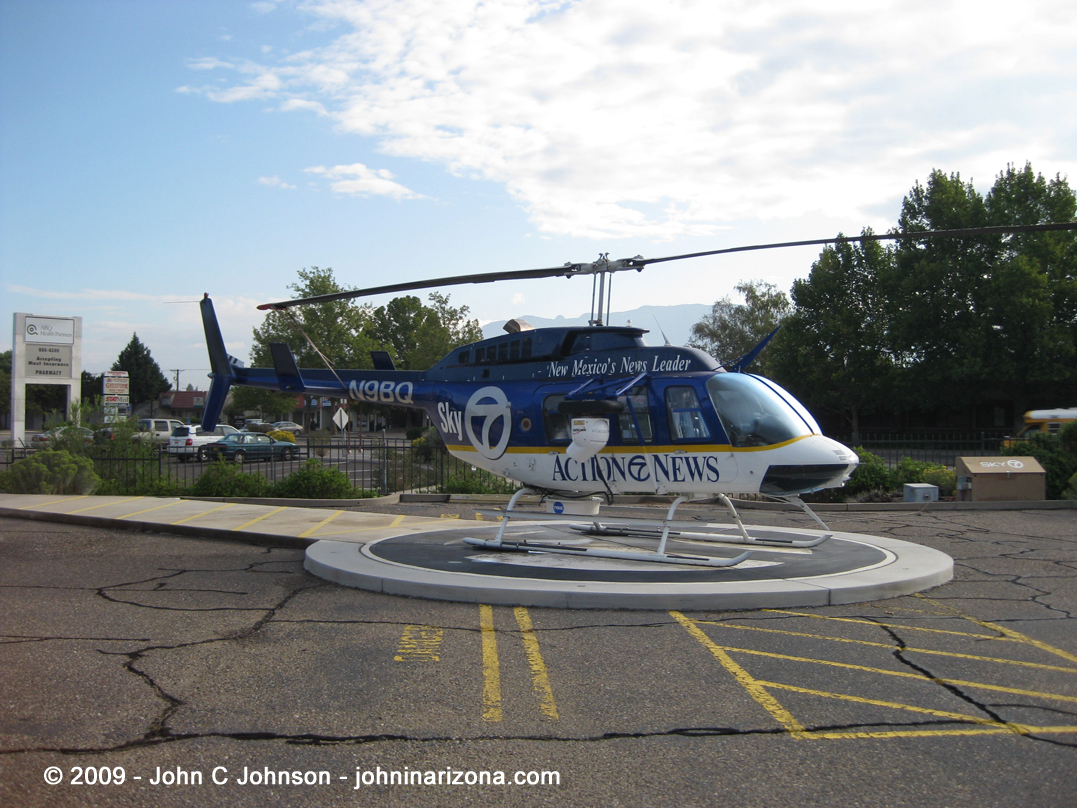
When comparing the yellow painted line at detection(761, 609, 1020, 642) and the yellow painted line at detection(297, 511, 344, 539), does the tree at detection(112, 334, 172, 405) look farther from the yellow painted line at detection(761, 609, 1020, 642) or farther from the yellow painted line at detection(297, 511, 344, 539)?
the yellow painted line at detection(761, 609, 1020, 642)

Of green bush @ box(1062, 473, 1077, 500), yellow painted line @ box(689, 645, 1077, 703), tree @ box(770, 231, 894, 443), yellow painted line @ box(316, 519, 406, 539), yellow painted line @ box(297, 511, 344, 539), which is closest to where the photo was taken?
yellow painted line @ box(689, 645, 1077, 703)

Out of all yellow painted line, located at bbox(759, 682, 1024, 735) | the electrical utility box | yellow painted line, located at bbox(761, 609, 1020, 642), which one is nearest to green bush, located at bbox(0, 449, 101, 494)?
yellow painted line, located at bbox(761, 609, 1020, 642)

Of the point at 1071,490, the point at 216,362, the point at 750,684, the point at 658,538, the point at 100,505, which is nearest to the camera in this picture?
the point at 750,684

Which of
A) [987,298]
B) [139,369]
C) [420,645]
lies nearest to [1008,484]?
[420,645]

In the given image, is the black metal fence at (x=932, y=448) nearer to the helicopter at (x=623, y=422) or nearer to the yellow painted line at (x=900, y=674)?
the helicopter at (x=623, y=422)

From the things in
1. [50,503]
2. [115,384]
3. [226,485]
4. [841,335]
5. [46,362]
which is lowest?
[50,503]

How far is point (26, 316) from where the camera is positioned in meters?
38.9

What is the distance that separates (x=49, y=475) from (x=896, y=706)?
744 inches

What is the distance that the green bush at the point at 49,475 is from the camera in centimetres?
1784

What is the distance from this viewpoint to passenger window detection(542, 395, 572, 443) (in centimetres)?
1047

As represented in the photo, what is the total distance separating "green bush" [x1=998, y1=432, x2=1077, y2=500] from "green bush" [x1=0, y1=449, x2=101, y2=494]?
2249 centimetres

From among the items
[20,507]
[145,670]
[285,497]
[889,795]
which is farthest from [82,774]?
[285,497]

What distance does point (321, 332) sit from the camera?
59.3 metres

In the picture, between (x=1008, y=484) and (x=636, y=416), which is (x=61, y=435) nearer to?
(x=636, y=416)
